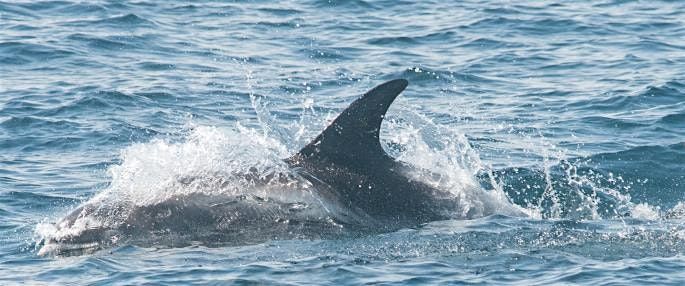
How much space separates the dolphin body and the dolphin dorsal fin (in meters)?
0.01

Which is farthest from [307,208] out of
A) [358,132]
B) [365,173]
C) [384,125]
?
[384,125]

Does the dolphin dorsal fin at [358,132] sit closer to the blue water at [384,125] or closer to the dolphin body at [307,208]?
the dolphin body at [307,208]

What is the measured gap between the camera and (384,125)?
2009 cm

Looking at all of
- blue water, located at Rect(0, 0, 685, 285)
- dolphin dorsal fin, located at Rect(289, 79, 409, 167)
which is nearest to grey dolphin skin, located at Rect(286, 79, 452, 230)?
dolphin dorsal fin, located at Rect(289, 79, 409, 167)

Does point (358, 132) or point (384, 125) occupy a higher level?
point (384, 125)

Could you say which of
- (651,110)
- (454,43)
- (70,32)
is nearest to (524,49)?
(454,43)

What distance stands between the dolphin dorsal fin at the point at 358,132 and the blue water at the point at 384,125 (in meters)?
0.72

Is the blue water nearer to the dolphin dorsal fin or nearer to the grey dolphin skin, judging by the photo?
the grey dolphin skin

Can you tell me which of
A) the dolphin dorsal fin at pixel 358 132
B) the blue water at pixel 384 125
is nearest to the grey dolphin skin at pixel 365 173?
the dolphin dorsal fin at pixel 358 132

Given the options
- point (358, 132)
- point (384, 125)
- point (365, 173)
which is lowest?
point (365, 173)

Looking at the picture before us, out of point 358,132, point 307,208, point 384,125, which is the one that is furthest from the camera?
point 384,125

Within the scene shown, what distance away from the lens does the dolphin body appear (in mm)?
13766

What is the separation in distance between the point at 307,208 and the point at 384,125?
6.26 metres

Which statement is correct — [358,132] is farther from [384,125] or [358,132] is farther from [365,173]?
[384,125]
